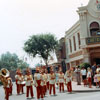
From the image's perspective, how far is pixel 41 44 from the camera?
4412cm

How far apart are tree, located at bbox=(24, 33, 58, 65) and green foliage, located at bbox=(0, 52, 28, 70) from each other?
122 ft

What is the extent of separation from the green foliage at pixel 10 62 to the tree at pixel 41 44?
122 feet

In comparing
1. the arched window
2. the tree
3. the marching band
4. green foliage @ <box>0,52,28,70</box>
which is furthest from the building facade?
green foliage @ <box>0,52,28,70</box>

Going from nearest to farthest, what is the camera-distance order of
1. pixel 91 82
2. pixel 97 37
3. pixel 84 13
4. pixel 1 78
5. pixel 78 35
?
1. pixel 1 78
2. pixel 91 82
3. pixel 97 37
4. pixel 84 13
5. pixel 78 35

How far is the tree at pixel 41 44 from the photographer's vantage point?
145 ft

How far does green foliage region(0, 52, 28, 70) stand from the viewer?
266 ft

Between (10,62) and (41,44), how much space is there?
4190 centimetres

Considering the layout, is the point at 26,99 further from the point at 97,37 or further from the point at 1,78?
the point at 97,37

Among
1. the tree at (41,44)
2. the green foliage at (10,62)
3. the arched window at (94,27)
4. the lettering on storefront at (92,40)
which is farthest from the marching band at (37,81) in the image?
the green foliage at (10,62)

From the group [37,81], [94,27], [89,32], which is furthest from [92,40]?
[37,81]

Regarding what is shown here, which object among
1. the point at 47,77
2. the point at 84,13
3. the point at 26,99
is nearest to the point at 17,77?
the point at 47,77

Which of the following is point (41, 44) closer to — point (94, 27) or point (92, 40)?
point (94, 27)

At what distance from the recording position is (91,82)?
19547 mm

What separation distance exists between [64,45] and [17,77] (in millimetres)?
21580
